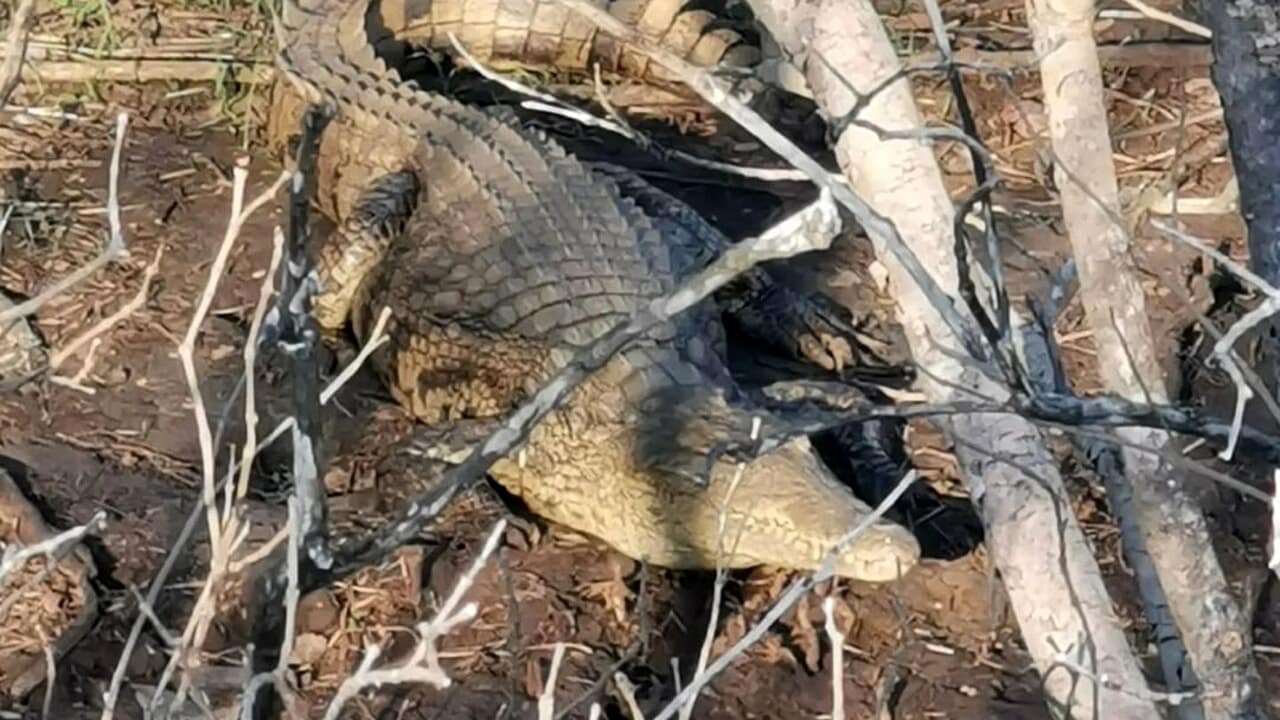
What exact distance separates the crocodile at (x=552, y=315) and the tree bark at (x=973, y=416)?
1.49 meters

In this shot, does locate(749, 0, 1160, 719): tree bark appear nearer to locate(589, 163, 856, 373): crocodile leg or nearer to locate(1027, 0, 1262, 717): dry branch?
locate(1027, 0, 1262, 717): dry branch

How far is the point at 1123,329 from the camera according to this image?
1944 millimetres

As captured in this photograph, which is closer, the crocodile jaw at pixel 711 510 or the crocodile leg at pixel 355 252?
the crocodile jaw at pixel 711 510

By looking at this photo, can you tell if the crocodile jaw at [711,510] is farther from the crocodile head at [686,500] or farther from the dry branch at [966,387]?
the dry branch at [966,387]

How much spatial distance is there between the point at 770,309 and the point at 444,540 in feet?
3.55

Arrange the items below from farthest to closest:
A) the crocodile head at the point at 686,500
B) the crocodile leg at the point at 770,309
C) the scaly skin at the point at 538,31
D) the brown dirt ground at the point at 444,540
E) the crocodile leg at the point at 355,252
→ the scaly skin at the point at 538,31
the crocodile leg at the point at 355,252
the crocodile leg at the point at 770,309
the crocodile head at the point at 686,500
the brown dirt ground at the point at 444,540

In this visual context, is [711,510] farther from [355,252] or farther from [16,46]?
[16,46]

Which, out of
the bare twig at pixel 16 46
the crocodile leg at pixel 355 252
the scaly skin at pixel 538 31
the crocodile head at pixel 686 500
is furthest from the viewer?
the scaly skin at pixel 538 31

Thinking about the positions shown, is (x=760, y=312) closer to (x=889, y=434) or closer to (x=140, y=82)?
(x=889, y=434)

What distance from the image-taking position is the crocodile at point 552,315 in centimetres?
375

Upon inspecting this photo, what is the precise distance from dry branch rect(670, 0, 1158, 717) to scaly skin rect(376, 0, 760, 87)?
362cm

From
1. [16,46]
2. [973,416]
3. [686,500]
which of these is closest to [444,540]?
[686,500]

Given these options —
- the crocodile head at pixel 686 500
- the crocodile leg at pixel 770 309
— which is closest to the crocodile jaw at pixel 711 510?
the crocodile head at pixel 686 500

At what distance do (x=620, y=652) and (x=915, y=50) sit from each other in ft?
8.11
